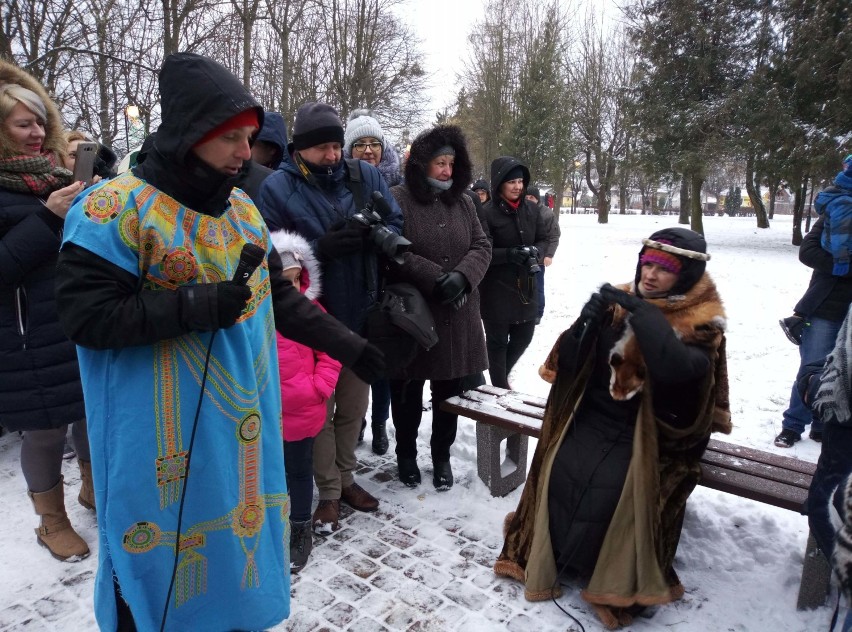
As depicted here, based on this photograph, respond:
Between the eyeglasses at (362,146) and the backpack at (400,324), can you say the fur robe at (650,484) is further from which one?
the eyeglasses at (362,146)

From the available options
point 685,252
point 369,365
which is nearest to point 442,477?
point 369,365

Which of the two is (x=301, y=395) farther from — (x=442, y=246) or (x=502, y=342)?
(x=502, y=342)

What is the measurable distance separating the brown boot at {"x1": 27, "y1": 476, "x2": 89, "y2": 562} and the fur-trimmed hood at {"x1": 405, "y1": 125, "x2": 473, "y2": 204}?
2.49m

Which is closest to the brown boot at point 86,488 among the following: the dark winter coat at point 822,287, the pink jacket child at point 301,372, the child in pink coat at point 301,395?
the child in pink coat at point 301,395

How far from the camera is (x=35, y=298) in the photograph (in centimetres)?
280

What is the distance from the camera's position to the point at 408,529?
3.24m

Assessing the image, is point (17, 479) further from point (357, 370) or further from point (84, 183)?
point (357, 370)

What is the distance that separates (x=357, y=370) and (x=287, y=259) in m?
0.87

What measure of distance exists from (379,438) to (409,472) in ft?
1.85

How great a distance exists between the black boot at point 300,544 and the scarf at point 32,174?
2029mm

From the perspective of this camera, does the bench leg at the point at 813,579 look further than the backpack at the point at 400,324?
No

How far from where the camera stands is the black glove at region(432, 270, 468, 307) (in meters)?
3.28

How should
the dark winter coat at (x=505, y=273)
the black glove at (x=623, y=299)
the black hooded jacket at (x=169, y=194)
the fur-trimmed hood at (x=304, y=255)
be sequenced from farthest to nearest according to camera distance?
the dark winter coat at (x=505, y=273) < the fur-trimmed hood at (x=304, y=255) < the black glove at (x=623, y=299) < the black hooded jacket at (x=169, y=194)

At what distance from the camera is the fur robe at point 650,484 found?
2482mm
